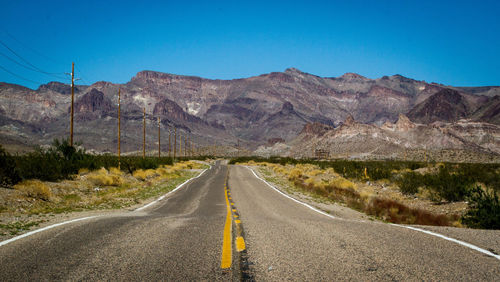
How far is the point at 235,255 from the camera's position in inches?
209

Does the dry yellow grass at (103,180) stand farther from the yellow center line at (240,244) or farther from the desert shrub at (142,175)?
the yellow center line at (240,244)

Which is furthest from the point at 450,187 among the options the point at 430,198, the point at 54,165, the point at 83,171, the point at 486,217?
the point at 83,171

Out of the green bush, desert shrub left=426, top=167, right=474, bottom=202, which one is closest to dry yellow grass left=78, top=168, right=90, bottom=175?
the green bush

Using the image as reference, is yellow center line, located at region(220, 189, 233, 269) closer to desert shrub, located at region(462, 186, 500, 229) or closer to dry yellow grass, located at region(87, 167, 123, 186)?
desert shrub, located at region(462, 186, 500, 229)

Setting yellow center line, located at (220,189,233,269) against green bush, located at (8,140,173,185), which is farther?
green bush, located at (8,140,173,185)

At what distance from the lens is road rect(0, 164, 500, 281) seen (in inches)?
172

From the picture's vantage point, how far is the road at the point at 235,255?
Answer: 4.38m

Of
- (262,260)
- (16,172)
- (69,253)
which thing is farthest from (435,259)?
(16,172)

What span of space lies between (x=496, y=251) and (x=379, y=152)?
112750 mm

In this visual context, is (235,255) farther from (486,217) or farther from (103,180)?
(103,180)

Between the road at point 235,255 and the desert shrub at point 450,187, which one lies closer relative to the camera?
the road at point 235,255

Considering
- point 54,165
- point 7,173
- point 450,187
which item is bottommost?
point 450,187

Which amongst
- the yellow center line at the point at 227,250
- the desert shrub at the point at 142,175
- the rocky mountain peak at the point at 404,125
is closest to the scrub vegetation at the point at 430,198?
the yellow center line at the point at 227,250

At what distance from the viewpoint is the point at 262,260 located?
5.07m
